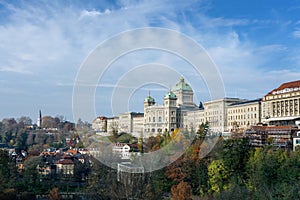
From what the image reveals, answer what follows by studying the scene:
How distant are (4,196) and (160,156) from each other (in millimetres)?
5597

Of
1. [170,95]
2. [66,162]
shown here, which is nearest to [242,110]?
[170,95]

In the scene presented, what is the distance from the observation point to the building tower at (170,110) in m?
31.4

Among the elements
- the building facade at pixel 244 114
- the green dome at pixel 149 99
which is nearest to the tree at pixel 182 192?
the building facade at pixel 244 114

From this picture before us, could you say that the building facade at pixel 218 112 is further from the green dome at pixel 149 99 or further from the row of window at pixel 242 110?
the green dome at pixel 149 99

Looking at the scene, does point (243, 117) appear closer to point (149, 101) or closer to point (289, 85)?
point (289, 85)

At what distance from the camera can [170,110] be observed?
31.6 metres

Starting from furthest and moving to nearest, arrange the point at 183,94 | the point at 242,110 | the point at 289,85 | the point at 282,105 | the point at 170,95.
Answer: the point at 183,94 → the point at 170,95 → the point at 242,110 → the point at 289,85 → the point at 282,105

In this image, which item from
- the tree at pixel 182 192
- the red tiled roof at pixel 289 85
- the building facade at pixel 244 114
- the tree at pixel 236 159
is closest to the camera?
the tree at pixel 182 192

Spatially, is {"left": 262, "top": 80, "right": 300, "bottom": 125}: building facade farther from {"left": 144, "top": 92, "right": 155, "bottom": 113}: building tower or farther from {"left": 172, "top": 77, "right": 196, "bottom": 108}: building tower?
{"left": 144, "top": 92, "right": 155, "bottom": 113}: building tower

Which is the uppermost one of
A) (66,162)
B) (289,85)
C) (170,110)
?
(289,85)

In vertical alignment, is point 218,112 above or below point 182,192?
above

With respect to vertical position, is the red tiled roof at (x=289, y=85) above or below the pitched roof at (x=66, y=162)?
above

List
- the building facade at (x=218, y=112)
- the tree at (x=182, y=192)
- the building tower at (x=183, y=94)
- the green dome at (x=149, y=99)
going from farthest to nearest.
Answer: the green dome at (x=149, y=99), the building tower at (x=183, y=94), the building facade at (x=218, y=112), the tree at (x=182, y=192)

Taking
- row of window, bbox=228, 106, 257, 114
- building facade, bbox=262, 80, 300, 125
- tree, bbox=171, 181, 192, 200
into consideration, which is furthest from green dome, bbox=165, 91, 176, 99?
tree, bbox=171, 181, 192, 200
